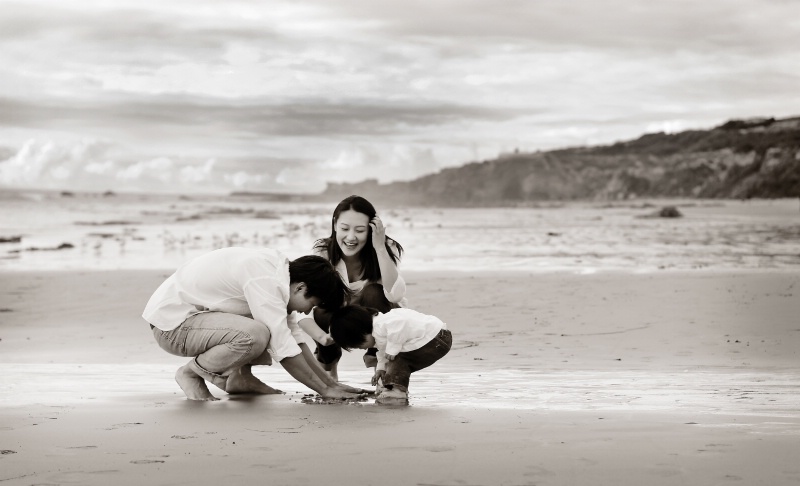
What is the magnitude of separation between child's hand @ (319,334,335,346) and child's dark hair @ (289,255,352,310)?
0.71 m

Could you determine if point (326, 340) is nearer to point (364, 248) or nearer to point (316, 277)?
point (364, 248)

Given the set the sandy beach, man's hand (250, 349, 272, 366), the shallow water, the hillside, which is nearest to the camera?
the sandy beach

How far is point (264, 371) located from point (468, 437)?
9.68ft

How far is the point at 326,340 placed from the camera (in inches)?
226

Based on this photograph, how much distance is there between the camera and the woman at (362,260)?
19.5 feet

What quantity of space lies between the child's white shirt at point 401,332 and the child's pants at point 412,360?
4 centimetres

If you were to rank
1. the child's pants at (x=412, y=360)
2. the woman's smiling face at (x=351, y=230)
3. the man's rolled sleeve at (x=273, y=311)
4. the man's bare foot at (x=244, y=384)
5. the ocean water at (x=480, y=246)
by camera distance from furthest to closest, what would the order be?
the ocean water at (x=480, y=246), the woman's smiling face at (x=351, y=230), the man's bare foot at (x=244, y=384), the child's pants at (x=412, y=360), the man's rolled sleeve at (x=273, y=311)

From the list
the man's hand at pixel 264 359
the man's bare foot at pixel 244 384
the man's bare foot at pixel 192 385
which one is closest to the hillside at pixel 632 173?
the man's hand at pixel 264 359

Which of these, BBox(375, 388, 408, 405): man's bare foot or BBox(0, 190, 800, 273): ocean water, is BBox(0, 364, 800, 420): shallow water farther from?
BBox(0, 190, 800, 273): ocean water

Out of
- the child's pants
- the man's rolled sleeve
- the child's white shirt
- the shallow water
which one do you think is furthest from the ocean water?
the man's rolled sleeve

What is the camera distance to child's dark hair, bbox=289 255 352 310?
5004 millimetres

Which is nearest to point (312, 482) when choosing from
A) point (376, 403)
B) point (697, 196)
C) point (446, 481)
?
point (446, 481)

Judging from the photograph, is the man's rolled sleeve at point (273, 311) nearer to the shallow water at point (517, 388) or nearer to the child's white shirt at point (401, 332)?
the shallow water at point (517, 388)

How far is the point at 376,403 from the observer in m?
5.04
